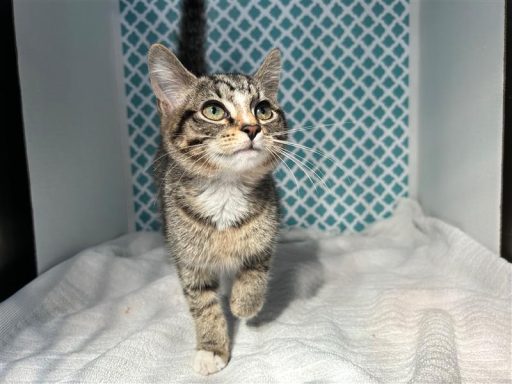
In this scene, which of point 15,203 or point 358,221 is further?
point 358,221

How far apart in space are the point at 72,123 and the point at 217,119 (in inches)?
28.1

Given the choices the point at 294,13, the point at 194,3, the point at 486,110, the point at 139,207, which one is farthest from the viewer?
the point at 139,207

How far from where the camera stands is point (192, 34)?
155 centimetres

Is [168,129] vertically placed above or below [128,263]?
above

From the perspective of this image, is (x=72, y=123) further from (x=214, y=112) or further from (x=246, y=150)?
(x=246, y=150)

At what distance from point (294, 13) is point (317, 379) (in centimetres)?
139

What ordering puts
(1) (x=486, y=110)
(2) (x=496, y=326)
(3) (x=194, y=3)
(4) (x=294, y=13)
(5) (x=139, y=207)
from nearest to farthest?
1. (2) (x=496, y=326)
2. (1) (x=486, y=110)
3. (3) (x=194, y=3)
4. (4) (x=294, y=13)
5. (5) (x=139, y=207)

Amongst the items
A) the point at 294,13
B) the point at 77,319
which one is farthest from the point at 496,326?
the point at 294,13

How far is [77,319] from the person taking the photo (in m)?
1.24

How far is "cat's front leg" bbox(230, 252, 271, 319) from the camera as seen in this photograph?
A: 1142mm

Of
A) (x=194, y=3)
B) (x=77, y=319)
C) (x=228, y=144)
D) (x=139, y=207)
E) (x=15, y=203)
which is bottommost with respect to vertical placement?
(x=77, y=319)

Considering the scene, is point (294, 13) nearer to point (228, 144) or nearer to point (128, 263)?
point (228, 144)

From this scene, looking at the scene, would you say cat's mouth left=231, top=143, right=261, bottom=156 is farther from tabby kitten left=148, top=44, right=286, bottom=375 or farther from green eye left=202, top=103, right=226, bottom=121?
green eye left=202, top=103, right=226, bottom=121

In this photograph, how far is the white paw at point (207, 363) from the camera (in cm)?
103
